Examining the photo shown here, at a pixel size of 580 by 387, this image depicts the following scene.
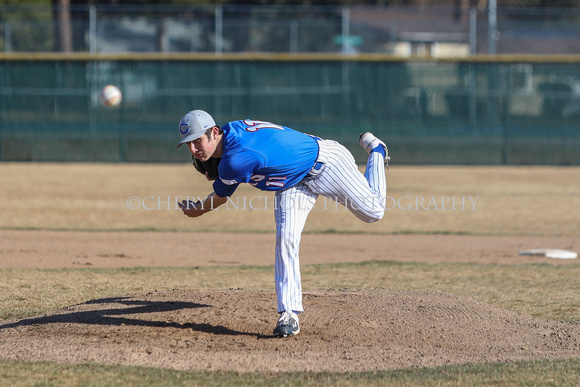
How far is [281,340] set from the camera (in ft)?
14.3

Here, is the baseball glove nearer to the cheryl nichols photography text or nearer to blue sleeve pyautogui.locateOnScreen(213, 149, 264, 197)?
blue sleeve pyautogui.locateOnScreen(213, 149, 264, 197)

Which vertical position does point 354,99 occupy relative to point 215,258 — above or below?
above

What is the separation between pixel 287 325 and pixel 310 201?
30.0 inches

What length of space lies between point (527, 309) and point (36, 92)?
46.0 ft

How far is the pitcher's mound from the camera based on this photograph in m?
4.06

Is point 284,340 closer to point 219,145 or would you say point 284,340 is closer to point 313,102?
point 219,145

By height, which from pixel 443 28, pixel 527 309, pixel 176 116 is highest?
pixel 443 28

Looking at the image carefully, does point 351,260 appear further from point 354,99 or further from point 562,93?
point 562,93

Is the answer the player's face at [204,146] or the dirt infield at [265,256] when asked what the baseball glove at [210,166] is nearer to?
the player's face at [204,146]

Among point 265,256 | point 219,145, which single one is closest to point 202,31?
point 265,256

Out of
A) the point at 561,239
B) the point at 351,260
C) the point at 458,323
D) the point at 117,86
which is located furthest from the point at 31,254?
the point at 117,86

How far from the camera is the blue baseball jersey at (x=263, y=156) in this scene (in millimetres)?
4035

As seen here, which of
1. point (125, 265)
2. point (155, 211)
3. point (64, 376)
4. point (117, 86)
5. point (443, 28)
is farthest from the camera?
point (443, 28)

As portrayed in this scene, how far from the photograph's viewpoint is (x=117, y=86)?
55.4 feet
